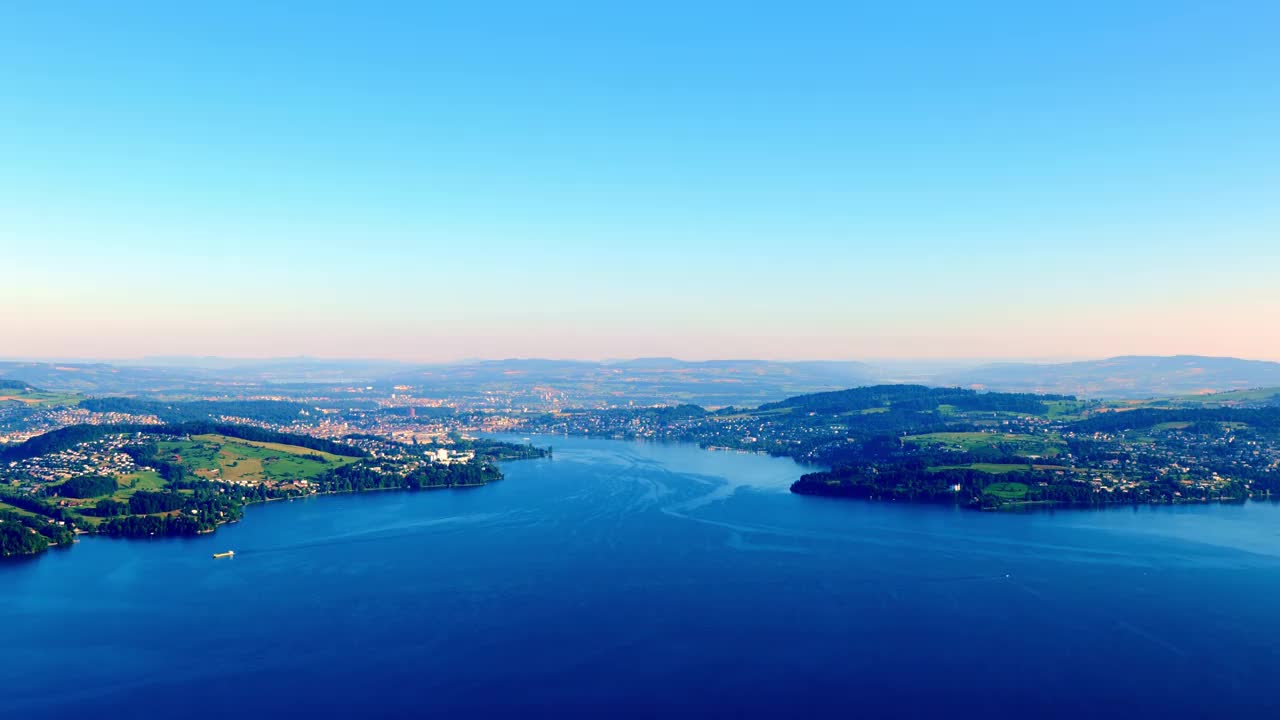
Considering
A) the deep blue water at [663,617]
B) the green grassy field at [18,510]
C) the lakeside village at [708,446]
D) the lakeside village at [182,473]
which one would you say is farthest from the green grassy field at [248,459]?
the deep blue water at [663,617]

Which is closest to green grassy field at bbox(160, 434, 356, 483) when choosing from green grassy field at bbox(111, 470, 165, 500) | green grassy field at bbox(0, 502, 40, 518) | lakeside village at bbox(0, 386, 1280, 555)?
lakeside village at bbox(0, 386, 1280, 555)

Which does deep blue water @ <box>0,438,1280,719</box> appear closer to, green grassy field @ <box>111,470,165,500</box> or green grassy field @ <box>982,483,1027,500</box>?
green grassy field @ <box>982,483,1027,500</box>

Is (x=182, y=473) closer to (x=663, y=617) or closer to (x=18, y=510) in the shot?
(x=18, y=510)

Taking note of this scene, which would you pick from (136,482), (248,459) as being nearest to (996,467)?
(248,459)

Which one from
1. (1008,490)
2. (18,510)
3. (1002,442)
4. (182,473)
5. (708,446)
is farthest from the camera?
(708,446)

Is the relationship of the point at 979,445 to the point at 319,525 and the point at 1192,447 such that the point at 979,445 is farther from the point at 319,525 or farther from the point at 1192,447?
the point at 319,525

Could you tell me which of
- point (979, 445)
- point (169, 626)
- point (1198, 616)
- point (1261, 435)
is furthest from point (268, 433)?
point (1261, 435)

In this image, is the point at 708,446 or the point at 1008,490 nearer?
the point at 1008,490
